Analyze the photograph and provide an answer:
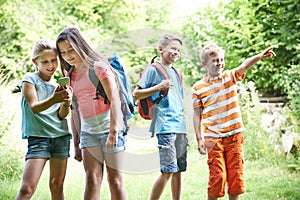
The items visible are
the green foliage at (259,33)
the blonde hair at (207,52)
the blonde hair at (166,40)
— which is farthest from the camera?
the green foliage at (259,33)

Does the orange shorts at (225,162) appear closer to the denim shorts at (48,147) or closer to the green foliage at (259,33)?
the denim shorts at (48,147)

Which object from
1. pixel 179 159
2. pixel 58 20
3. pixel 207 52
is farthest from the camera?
pixel 58 20

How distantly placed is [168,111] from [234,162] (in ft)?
1.60

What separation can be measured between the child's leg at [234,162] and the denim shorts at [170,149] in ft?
0.77

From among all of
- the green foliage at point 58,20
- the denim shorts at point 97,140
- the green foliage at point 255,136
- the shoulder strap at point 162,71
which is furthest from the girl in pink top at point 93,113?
the green foliage at point 58,20

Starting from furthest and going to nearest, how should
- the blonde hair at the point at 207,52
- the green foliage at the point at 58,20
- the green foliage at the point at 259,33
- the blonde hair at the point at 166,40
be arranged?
the green foliage at the point at 58,20
the green foliage at the point at 259,33
the blonde hair at the point at 207,52
the blonde hair at the point at 166,40

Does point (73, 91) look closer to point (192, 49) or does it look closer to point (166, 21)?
point (192, 49)

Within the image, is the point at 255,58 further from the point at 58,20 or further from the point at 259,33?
the point at 58,20

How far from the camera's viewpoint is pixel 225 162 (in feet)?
8.77

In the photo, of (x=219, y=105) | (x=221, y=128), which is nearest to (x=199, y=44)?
(x=219, y=105)

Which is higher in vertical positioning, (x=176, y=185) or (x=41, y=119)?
(x=41, y=119)

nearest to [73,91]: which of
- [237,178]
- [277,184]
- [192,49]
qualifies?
[192,49]

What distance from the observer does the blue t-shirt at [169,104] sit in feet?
7.65

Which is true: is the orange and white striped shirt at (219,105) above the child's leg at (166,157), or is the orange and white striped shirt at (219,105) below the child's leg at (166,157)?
above
